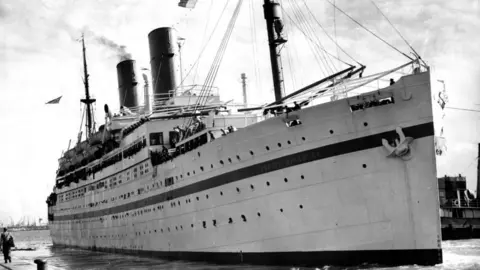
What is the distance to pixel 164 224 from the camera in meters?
21.9

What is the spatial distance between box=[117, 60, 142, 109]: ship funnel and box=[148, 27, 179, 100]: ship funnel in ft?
18.4

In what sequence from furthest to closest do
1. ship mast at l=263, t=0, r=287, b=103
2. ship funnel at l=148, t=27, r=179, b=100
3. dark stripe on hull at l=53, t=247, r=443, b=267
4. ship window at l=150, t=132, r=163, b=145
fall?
ship funnel at l=148, t=27, r=179, b=100 < ship window at l=150, t=132, r=163, b=145 < ship mast at l=263, t=0, r=287, b=103 < dark stripe on hull at l=53, t=247, r=443, b=267

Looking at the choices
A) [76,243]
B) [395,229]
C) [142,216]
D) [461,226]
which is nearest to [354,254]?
[395,229]

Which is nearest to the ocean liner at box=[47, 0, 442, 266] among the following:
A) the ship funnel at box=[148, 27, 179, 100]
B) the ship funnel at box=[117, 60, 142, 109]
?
the ship funnel at box=[148, 27, 179, 100]

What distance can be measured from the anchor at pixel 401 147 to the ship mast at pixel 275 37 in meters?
5.08

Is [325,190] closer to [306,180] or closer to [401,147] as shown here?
[306,180]

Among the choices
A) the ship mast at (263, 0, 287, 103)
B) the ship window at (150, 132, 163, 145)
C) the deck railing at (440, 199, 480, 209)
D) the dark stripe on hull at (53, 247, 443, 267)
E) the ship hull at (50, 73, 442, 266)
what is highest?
the ship mast at (263, 0, 287, 103)

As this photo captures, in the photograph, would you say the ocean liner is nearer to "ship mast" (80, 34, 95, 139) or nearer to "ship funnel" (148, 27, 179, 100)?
"ship funnel" (148, 27, 179, 100)

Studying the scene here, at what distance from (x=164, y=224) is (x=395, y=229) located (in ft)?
35.0

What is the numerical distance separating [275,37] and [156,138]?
8.27m

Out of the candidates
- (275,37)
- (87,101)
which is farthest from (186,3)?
(87,101)

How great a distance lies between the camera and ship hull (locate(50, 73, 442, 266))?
14.3 m

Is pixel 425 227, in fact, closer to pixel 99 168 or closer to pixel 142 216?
pixel 142 216

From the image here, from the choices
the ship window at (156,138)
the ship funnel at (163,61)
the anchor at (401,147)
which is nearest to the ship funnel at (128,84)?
the ship funnel at (163,61)
